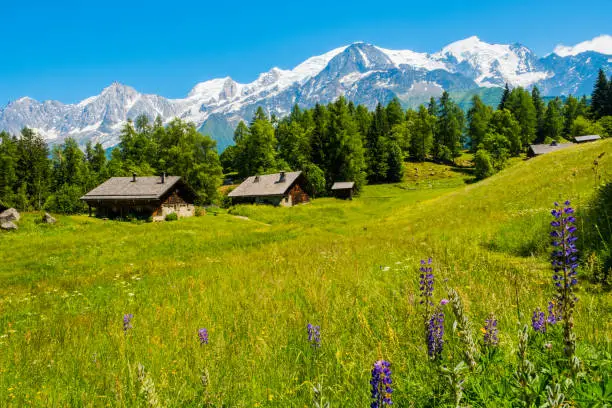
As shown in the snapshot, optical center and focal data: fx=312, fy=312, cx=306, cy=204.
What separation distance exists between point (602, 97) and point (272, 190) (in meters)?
111

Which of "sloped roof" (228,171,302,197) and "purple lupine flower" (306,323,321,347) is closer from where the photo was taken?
"purple lupine flower" (306,323,321,347)

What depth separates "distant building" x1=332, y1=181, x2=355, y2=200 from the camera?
72.5 metres

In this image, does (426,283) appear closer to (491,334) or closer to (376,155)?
(491,334)

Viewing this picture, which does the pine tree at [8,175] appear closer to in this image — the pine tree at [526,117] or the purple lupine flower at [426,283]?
the purple lupine flower at [426,283]

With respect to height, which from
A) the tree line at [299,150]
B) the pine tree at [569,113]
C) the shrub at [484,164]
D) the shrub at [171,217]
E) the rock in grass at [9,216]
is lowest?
the shrub at [171,217]

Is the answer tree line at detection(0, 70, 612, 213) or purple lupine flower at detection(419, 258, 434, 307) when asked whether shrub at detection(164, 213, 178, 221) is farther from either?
purple lupine flower at detection(419, 258, 434, 307)

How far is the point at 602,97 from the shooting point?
98562 millimetres

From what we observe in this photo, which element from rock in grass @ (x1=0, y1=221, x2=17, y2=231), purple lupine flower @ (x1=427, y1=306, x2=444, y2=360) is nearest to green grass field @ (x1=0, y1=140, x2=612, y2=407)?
purple lupine flower @ (x1=427, y1=306, x2=444, y2=360)

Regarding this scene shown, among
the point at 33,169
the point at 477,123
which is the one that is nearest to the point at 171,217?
the point at 33,169

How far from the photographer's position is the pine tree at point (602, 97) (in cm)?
9547

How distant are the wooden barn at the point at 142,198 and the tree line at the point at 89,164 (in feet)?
56.6

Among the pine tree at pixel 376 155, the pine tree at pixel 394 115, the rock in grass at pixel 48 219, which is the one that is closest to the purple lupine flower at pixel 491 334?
the rock in grass at pixel 48 219

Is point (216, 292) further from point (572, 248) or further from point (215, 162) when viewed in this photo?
point (215, 162)

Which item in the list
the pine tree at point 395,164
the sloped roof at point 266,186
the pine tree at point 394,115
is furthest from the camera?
the pine tree at point 394,115
